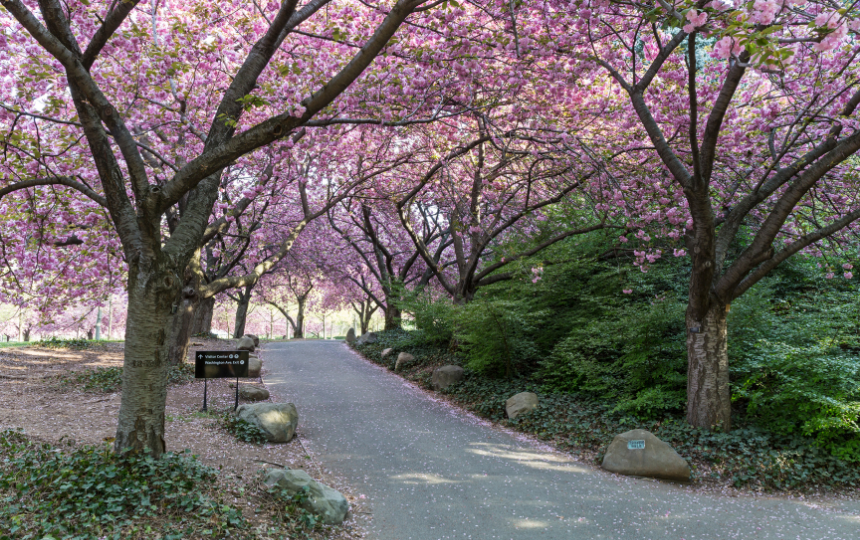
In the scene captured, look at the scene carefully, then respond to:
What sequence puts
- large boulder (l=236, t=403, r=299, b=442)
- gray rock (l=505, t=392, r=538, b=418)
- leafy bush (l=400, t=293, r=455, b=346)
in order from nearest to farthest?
large boulder (l=236, t=403, r=299, b=442), gray rock (l=505, t=392, r=538, b=418), leafy bush (l=400, t=293, r=455, b=346)

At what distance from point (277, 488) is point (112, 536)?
1.53 m

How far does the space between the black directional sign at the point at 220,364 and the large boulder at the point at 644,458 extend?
5501 millimetres

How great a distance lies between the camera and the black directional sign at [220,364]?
24.4 feet

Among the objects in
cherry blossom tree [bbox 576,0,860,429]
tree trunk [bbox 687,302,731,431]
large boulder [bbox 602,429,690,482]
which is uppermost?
cherry blossom tree [bbox 576,0,860,429]

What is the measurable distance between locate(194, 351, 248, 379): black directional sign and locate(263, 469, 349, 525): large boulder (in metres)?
3.12

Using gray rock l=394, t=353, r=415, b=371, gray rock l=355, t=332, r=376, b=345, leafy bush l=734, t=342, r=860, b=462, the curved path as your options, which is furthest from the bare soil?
gray rock l=355, t=332, r=376, b=345

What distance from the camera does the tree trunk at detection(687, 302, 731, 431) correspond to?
21.1 ft

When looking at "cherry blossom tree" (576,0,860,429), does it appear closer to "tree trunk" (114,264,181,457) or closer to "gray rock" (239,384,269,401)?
"tree trunk" (114,264,181,457)

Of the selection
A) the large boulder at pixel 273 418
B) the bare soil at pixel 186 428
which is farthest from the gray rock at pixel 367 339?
the large boulder at pixel 273 418

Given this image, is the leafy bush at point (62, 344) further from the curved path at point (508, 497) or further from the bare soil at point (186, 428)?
the curved path at point (508, 497)

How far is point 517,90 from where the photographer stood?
8.15 m

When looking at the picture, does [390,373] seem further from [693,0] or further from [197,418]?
[693,0]

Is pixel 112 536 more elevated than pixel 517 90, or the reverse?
pixel 517 90

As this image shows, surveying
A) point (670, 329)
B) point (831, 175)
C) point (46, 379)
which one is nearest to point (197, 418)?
point (46, 379)
